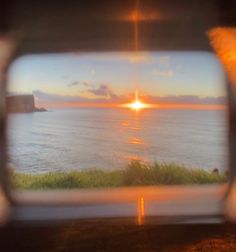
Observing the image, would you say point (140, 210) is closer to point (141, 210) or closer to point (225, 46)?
point (141, 210)

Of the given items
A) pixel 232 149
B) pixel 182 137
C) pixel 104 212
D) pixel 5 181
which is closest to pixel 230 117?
pixel 232 149

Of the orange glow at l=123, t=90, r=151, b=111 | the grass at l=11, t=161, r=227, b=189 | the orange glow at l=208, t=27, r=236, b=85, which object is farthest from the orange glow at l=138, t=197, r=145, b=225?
the orange glow at l=208, t=27, r=236, b=85

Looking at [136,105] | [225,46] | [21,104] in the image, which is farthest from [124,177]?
[225,46]

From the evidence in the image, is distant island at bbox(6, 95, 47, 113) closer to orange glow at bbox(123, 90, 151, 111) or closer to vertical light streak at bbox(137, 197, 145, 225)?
orange glow at bbox(123, 90, 151, 111)

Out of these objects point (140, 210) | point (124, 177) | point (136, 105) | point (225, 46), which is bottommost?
point (140, 210)

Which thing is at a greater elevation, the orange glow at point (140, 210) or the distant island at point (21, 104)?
the distant island at point (21, 104)

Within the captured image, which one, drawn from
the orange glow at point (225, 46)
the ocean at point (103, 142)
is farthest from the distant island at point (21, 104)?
the orange glow at point (225, 46)

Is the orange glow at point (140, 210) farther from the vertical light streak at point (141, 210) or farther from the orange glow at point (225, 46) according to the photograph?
the orange glow at point (225, 46)
